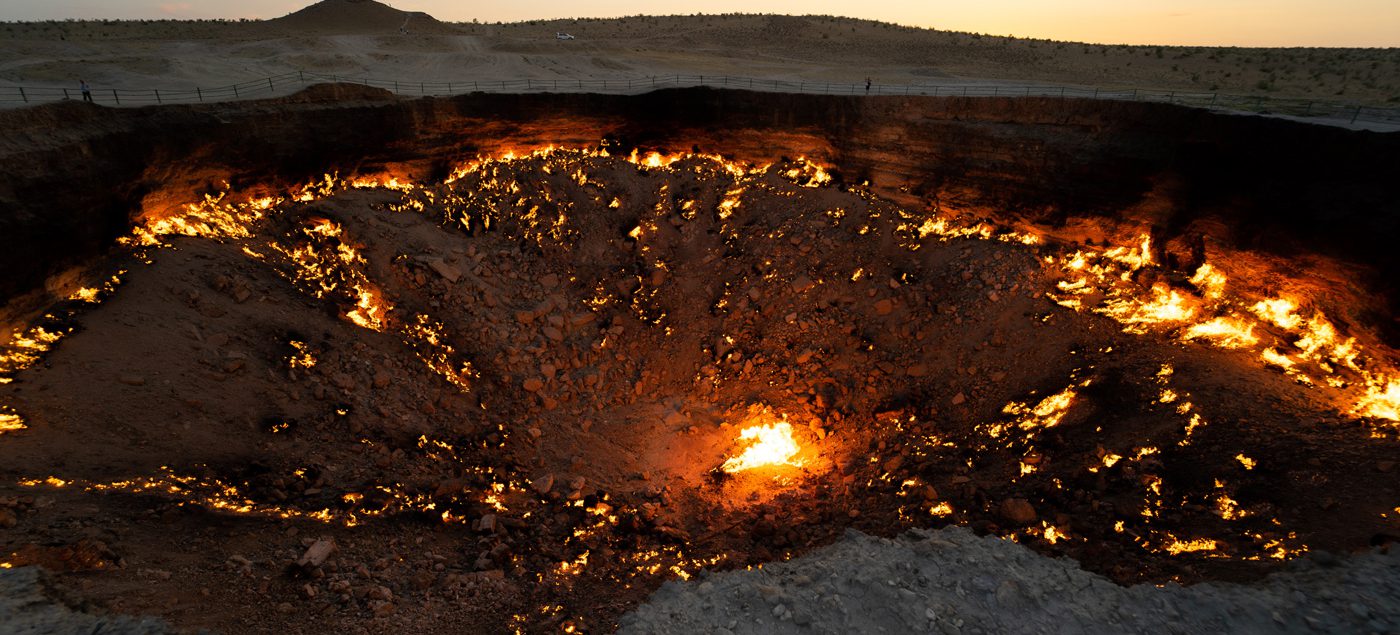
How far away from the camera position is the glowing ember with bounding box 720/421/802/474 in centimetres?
1446

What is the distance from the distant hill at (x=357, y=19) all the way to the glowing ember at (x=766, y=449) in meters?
46.7

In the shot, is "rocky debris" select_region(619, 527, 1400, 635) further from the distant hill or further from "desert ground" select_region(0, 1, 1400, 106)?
the distant hill

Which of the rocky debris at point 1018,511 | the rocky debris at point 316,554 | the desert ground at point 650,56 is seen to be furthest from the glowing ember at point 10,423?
the rocky debris at point 1018,511

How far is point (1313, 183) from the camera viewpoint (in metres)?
12.4

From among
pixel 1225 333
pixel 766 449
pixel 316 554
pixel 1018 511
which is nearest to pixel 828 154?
pixel 766 449

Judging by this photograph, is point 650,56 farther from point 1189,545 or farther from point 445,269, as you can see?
point 1189,545

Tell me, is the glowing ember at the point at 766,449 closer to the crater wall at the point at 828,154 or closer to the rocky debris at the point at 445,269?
the crater wall at the point at 828,154

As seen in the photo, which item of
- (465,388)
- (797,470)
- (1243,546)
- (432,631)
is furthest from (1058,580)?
(465,388)

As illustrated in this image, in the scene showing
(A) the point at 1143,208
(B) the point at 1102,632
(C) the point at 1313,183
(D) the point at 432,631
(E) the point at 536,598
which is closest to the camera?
(B) the point at 1102,632

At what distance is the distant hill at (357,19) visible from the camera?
158 feet

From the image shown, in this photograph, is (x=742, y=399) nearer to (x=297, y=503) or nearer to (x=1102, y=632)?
(x=1102, y=632)

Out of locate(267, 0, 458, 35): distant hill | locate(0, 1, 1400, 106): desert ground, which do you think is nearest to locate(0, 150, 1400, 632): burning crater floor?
locate(0, 1, 1400, 106): desert ground

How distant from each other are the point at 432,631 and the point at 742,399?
9213 millimetres

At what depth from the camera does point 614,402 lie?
51.8 ft
